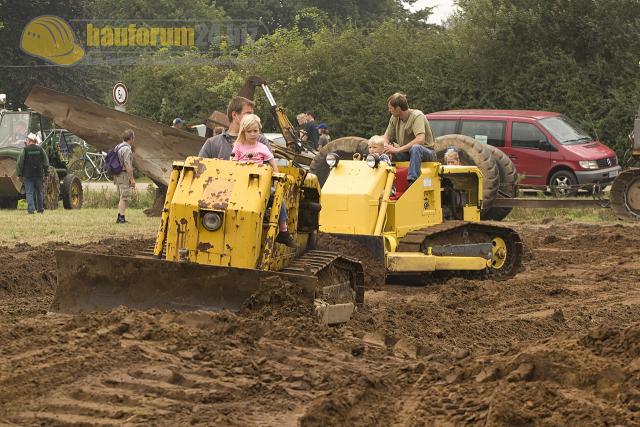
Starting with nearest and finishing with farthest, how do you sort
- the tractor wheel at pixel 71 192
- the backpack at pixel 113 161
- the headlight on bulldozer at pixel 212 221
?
the headlight on bulldozer at pixel 212 221 → the backpack at pixel 113 161 → the tractor wheel at pixel 71 192

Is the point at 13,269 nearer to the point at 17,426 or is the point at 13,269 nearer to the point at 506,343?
the point at 506,343

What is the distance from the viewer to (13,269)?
13625 mm

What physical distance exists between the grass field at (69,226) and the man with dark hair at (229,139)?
25.2ft

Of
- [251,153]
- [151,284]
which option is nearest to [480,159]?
[251,153]

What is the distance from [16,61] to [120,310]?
1764 inches

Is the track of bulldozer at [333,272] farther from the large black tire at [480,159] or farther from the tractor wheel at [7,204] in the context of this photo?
the tractor wheel at [7,204]

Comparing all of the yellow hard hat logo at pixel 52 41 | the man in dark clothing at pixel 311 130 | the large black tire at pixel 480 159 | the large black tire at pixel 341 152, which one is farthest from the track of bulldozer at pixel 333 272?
the yellow hard hat logo at pixel 52 41

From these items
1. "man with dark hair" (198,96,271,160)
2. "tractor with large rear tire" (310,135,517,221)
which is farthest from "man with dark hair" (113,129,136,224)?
"man with dark hair" (198,96,271,160)

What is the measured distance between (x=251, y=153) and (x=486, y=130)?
1681cm

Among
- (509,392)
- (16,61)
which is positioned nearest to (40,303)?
(509,392)

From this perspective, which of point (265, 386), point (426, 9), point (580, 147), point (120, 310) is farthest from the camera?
point (426, 9)

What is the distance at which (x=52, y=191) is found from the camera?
26.3 metres

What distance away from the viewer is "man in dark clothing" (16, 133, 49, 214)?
24.1m

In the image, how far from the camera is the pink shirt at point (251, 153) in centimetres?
1027
